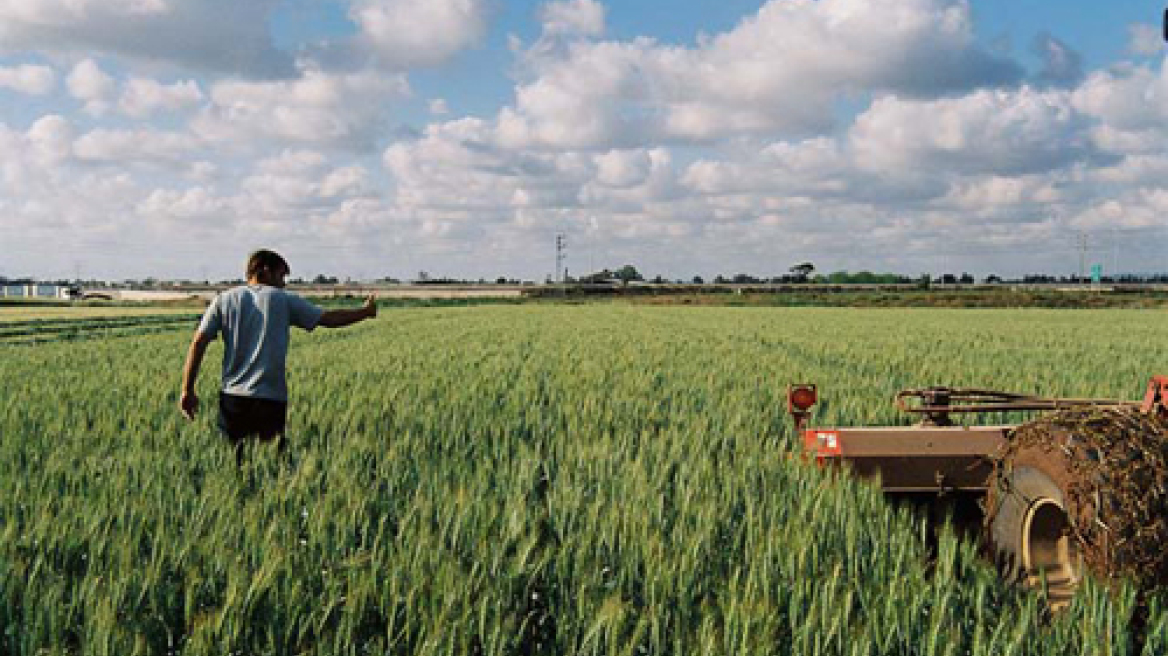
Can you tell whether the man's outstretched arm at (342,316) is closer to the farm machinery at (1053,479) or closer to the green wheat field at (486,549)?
the green wheat field at (486,549)

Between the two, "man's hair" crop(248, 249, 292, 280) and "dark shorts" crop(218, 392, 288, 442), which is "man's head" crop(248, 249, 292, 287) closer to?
"man's hair" crop(248, 249, 292, 280)

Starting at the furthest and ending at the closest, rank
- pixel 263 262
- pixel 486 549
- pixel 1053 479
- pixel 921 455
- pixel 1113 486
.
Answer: pixel 263 262, pixel 921 455, pixel 486 549, pixel 1053 479, pixel 1113 486

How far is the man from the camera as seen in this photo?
6461 millimetres

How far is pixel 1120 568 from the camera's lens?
331cm

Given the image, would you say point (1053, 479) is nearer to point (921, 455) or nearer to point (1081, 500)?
point (1081, 500)

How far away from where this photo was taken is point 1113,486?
3389mm

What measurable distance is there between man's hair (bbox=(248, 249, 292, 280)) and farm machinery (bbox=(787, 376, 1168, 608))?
3.78 meters

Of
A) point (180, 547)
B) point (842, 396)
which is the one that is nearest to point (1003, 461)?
point (180, 547)

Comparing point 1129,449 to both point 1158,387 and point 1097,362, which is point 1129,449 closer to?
point 1158,387

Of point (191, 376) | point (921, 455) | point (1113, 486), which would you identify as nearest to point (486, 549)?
point (921, 455)

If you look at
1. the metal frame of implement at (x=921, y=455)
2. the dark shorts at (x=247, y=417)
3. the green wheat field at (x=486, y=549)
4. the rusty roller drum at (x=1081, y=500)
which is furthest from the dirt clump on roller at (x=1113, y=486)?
the dark shorts at (x=247, y=417)

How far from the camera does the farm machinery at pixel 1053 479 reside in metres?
3.35

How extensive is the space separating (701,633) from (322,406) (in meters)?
7.40

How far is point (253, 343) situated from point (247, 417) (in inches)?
20.5
